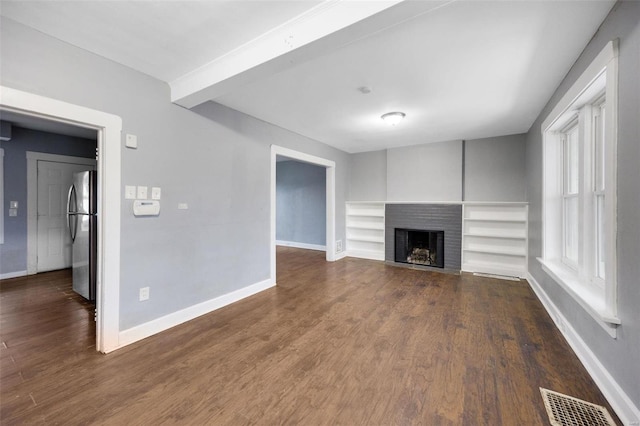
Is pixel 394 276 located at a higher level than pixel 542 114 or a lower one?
lower

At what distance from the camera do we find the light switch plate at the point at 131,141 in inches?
87.7

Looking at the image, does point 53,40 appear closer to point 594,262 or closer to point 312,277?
point 312,277

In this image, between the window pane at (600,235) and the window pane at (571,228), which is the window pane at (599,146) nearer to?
the window pane at (600,235)

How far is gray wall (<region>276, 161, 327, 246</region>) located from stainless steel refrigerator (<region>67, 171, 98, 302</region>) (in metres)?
4.59

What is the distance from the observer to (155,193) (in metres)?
2.43

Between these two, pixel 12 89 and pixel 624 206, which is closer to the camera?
pixel 624 206

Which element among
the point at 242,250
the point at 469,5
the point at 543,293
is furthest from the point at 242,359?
the point at 543,293

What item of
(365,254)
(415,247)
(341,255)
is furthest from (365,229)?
(415,247)

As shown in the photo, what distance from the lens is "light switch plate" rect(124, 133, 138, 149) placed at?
2227mm

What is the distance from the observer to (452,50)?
2.00 m

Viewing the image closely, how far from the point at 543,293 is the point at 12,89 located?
531 centimetres

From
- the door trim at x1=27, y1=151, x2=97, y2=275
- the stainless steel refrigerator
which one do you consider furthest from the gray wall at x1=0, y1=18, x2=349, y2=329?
the door trim at x1=27, y1=151, x2=97, y2=275

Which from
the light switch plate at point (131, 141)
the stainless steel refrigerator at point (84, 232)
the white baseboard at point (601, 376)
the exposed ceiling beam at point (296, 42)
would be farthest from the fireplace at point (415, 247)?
the stainless steel refrigerator at point (84, 232)

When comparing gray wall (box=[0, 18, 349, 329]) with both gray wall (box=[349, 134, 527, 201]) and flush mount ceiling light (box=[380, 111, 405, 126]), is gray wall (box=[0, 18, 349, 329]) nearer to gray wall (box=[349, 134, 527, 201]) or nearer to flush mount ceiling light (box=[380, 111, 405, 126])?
flush mount ceiling light (box=[380, 111, 405, 126])
